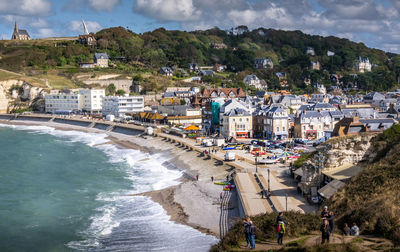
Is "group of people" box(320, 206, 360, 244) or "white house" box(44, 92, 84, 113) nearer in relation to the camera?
"group of people" box(320, 206, 360, 244)

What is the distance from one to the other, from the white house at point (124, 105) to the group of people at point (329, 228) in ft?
235

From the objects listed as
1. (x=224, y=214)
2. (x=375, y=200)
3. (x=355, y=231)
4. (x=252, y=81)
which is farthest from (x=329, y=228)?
(x=252, y=81)

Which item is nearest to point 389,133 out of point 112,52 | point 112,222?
point 112,222

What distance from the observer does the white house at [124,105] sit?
85188 mm

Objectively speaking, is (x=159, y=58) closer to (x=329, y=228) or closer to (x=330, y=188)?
(x=330, y=188)

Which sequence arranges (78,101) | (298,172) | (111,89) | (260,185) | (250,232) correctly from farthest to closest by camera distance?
(111,89) < (78,101) < (298,172) < (260,185) < (250,232)

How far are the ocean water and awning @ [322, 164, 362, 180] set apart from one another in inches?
346

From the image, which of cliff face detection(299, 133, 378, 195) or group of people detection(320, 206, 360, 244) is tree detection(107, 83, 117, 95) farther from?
group of people detection(320, 206, 360, 244)

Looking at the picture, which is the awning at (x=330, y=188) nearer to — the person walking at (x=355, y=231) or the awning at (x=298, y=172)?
the awning at (x=298, y=172)

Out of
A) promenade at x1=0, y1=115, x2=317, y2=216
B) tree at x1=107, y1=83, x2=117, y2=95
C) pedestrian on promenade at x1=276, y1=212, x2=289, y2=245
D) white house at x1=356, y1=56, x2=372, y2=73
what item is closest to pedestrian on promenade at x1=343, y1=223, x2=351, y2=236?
pedestrian on promenade at x1=276, y1=212, x2=289, y2=245

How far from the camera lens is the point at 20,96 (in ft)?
334

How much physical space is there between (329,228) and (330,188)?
9.42 meters

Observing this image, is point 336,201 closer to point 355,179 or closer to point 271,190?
point 355,179

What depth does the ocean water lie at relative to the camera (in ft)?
74.8
